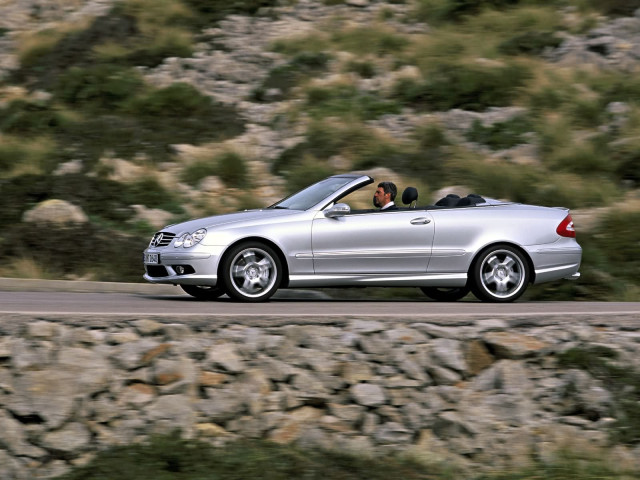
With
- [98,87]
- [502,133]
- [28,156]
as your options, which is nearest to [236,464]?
[28,156]

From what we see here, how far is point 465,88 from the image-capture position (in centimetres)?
2241

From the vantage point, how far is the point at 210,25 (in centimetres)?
2678

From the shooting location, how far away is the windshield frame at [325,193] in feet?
35.8

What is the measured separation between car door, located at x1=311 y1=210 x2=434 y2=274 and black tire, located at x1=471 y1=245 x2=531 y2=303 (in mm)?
679

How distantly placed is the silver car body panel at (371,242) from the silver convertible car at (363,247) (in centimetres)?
1

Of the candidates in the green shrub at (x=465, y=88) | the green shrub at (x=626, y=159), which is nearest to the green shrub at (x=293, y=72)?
the green shrub at (x=465, y=88)

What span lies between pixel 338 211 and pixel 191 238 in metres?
1.59

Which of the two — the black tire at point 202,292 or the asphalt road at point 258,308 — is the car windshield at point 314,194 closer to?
the asphalt road at point 258,308

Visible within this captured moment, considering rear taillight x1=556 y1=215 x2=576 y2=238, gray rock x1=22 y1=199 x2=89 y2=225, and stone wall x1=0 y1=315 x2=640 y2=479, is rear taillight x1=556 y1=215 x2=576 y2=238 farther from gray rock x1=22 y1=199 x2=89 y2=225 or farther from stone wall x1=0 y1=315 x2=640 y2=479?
gray rock x1=22 y1=199 x2=89 y2=225

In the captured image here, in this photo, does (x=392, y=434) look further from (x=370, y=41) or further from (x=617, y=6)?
(x=617, y=6)

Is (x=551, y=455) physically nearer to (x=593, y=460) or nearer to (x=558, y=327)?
(x=593, y=460)

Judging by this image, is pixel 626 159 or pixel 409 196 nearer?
pixel 409 196

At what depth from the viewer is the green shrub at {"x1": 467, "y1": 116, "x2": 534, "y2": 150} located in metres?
20.5

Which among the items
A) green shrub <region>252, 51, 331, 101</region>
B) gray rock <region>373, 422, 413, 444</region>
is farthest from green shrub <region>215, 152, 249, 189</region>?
gray rock <region>373, 422, 413, 444</region>
